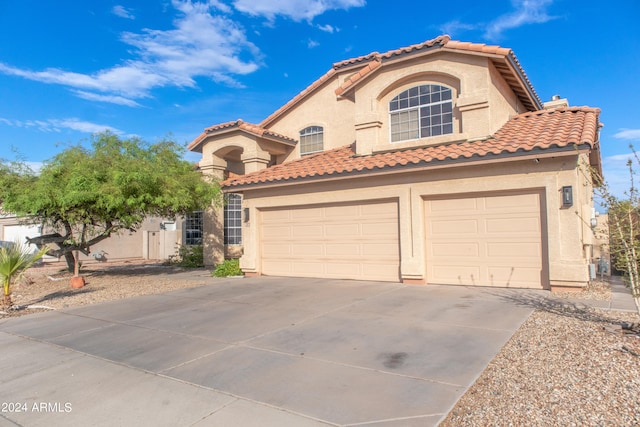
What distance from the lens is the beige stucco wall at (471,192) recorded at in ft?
29.7

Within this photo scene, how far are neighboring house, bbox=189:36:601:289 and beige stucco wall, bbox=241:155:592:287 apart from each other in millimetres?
26

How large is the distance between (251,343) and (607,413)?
4324mm

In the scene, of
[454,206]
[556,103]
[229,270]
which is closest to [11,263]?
[229,270]

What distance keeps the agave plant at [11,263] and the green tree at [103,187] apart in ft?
7.18

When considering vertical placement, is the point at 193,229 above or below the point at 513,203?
below

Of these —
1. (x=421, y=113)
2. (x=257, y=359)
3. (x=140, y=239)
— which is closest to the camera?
(x=257, y=359)

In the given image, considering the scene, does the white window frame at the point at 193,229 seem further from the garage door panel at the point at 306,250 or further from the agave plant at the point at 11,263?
the agave plant at the point at 11,263

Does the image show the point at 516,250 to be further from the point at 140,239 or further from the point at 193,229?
the point at 140,239

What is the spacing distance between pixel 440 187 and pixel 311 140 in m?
8.26

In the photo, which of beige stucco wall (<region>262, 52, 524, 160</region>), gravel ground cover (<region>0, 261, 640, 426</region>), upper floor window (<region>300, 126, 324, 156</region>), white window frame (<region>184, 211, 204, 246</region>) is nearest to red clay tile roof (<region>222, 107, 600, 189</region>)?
beige stucco wall (<region>262, 52, 524, 160</region>)

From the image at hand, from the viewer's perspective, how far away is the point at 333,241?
12.6 m

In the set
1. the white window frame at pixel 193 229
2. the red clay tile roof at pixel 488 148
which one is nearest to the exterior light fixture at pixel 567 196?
the red clay tile roof at pixel 488 148

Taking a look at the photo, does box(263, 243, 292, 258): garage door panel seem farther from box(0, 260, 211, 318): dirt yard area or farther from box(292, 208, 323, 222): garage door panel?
box(0, 260, 211, 318): dirt yard area

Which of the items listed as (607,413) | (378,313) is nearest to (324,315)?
(378,313)
